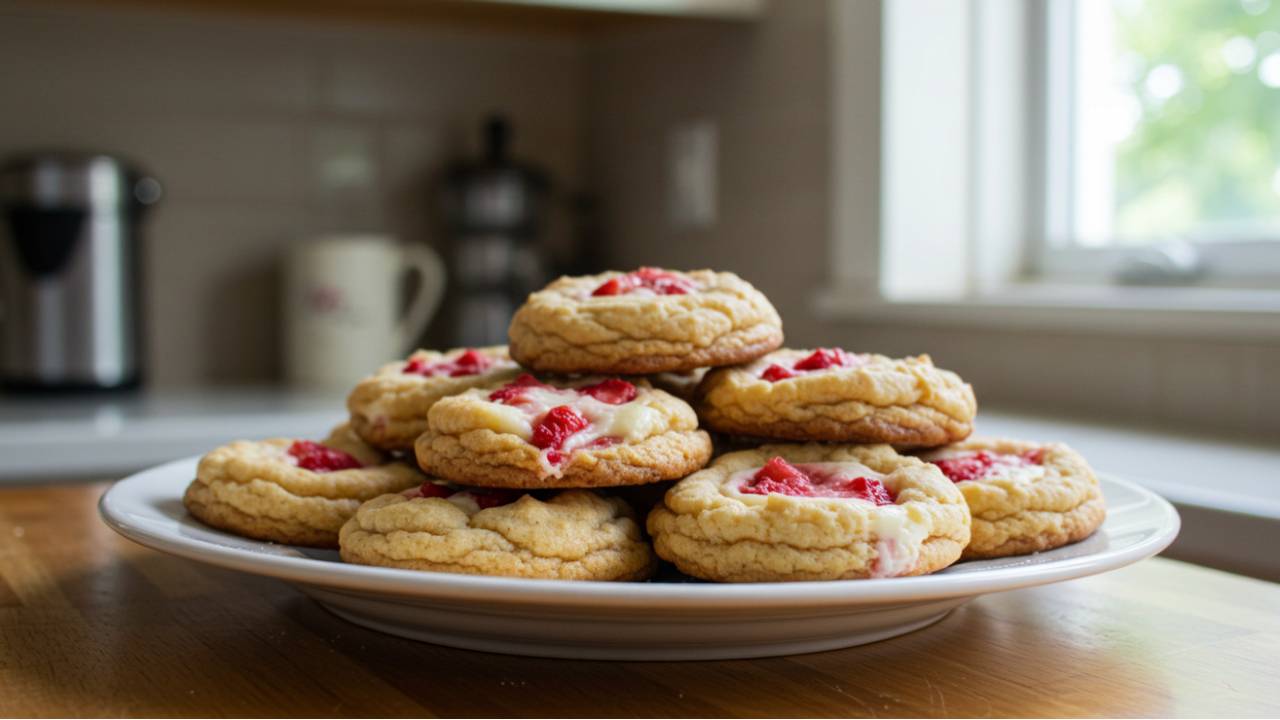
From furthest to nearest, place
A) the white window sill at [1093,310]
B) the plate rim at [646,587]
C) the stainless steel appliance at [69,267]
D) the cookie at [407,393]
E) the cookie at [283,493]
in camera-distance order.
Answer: the stainless steel appliance at [69,267] < the white window sill at [1093,310] < the cookie at [407,393] < the cookie at [283,493] < the plate rim at [646,587]

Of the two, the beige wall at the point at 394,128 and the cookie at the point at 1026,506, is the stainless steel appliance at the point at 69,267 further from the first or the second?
the cookie at the point at 1026,506

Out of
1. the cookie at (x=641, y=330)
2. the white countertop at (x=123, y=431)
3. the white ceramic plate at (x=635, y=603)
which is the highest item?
the cookie at (x=641, y=330)

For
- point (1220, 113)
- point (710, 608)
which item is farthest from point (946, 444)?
point (1220, 113)

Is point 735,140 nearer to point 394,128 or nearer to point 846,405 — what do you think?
point 394,128

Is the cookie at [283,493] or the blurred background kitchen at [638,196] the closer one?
Result: the cookie at [283,493]

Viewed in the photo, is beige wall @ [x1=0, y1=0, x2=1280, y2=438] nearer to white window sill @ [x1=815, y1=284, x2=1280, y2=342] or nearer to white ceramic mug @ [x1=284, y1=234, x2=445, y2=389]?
white window sill @ [x1=815, y1=284, x2=1280, y2=342]

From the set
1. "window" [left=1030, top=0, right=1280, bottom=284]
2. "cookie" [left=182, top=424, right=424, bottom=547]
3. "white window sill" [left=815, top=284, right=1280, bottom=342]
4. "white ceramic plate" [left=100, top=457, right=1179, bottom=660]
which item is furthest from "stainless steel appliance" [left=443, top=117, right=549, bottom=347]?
"white ceramic plate" [left=100, top=457, right=1179, bottom=660]

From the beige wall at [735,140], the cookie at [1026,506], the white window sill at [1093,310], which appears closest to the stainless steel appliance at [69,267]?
the beige wall at [735,140]

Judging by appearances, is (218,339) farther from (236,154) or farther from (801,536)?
(801,536)
